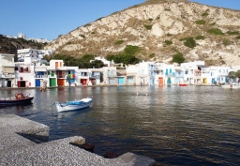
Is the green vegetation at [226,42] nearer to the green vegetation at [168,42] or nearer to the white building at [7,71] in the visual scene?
the green vegetation at [168,42]

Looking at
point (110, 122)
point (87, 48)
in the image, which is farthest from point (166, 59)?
point (110, 122)

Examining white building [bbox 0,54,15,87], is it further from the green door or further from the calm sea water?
the calm sea water

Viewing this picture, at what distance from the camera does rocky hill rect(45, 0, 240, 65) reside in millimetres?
119562

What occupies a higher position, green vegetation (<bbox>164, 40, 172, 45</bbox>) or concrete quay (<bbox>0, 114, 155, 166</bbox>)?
green vegetation (<bbox>164, 40, 172, 45</bbox>)

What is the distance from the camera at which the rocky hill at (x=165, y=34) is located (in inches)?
4707

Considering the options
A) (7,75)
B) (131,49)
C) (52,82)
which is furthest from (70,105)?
(131,49)

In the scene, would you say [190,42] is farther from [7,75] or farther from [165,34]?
[7,75]

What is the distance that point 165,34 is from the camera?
142125mm

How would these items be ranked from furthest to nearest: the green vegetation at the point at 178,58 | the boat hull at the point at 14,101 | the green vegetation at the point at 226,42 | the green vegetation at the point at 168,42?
the green vegetation at the point at 168,42
the green vegetation at the point at 226,42
the green vegetation at the point at 178,58
the boat hull at the point at 14,101

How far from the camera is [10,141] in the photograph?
9.93 meters

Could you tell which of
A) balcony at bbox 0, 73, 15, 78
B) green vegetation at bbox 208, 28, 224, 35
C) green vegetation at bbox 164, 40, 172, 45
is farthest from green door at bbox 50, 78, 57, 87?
green vegetation at bbox 208, 28, 224, 35

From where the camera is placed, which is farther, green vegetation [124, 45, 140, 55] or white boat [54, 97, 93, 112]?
green vegetation [124, 45, 140, 55]

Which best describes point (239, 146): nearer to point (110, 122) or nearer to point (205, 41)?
point (110, 122)

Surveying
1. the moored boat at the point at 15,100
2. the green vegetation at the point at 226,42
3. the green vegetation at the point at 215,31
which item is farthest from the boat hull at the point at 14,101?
the green vegetation at the point at 215,31
